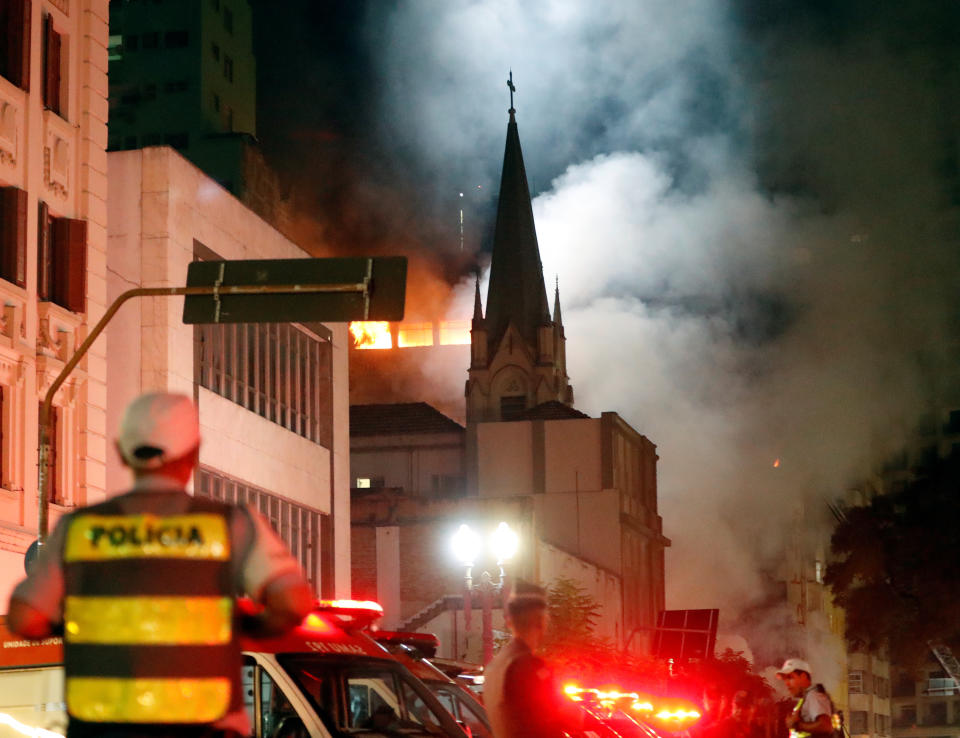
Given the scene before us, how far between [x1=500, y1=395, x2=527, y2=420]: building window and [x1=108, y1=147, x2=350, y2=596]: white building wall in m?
73.7

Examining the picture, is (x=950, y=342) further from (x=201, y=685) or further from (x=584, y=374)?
(x=584, y=374)

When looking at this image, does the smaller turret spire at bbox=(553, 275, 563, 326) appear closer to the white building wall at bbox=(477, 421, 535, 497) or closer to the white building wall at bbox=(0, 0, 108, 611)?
the white building wall at bbox=(477, 421, 535, 497)

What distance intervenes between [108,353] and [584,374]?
80.6 meters

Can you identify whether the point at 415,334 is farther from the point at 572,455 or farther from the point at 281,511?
the point at 281,511

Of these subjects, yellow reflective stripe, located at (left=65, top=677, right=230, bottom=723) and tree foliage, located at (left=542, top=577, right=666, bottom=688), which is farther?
tree foliage, located at (left=542, top=577, right=666, bottom=688)

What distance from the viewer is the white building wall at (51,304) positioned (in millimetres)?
25453

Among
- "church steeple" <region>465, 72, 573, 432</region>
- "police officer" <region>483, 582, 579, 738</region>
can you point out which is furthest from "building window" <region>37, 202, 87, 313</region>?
"church steeple" <region>465, 72, 573, 432</region>

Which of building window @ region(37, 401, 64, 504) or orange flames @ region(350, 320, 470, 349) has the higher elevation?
orange flames @ region(350, 320, 470, 349)

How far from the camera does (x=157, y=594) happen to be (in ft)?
13.8

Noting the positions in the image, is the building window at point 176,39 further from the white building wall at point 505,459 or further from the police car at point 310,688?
the police car at point 310,688

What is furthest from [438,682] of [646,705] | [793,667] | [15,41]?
[15,41]

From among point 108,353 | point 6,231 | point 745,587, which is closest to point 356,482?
point 745,587

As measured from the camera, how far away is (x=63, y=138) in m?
27.8

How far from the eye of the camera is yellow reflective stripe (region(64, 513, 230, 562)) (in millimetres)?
4258
